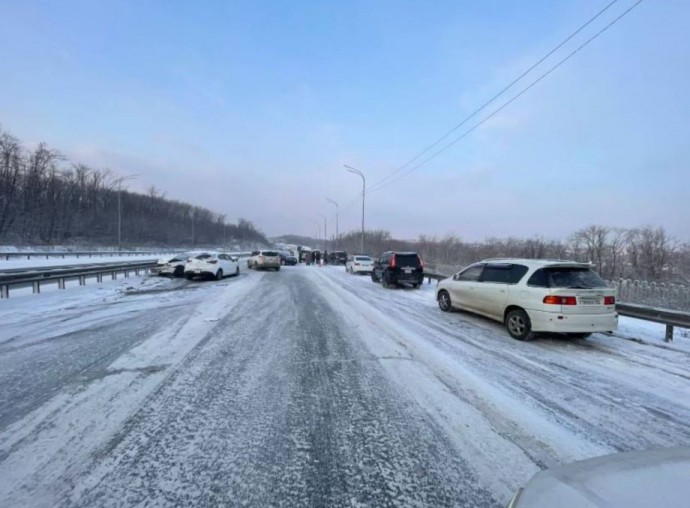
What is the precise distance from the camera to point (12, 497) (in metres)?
2.62

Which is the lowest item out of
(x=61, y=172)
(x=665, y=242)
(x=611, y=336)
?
(x=611, y=336)

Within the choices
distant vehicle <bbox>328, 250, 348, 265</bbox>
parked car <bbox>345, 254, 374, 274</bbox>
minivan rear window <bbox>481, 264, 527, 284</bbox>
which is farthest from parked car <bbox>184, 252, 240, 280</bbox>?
distant vehicle <bbox>328, 250, 348, 265</bbox>

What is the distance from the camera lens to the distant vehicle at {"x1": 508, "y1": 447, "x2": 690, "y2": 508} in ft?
5.40

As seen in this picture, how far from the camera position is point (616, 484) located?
1.80m

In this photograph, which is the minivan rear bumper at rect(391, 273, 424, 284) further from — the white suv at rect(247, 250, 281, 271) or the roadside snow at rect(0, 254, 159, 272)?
the roadside snow at rect(0, 254, 159, 272)

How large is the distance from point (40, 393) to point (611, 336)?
1063 centimetres

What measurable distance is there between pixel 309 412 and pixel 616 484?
292cm

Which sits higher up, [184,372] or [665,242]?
[665,242]

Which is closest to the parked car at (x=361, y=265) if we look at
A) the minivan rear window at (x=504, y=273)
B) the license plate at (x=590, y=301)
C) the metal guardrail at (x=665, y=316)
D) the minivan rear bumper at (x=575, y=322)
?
the minivan rear window at (x=504, y=273)

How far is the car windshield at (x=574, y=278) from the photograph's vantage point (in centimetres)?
759

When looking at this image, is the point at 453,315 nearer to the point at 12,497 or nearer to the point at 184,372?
the point at 184,372

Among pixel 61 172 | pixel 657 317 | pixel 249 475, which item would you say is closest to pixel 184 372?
pixel 249 475

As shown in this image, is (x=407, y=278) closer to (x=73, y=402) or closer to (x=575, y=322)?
(x=575, y=322)

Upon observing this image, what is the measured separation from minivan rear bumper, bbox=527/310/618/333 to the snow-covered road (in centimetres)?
42
